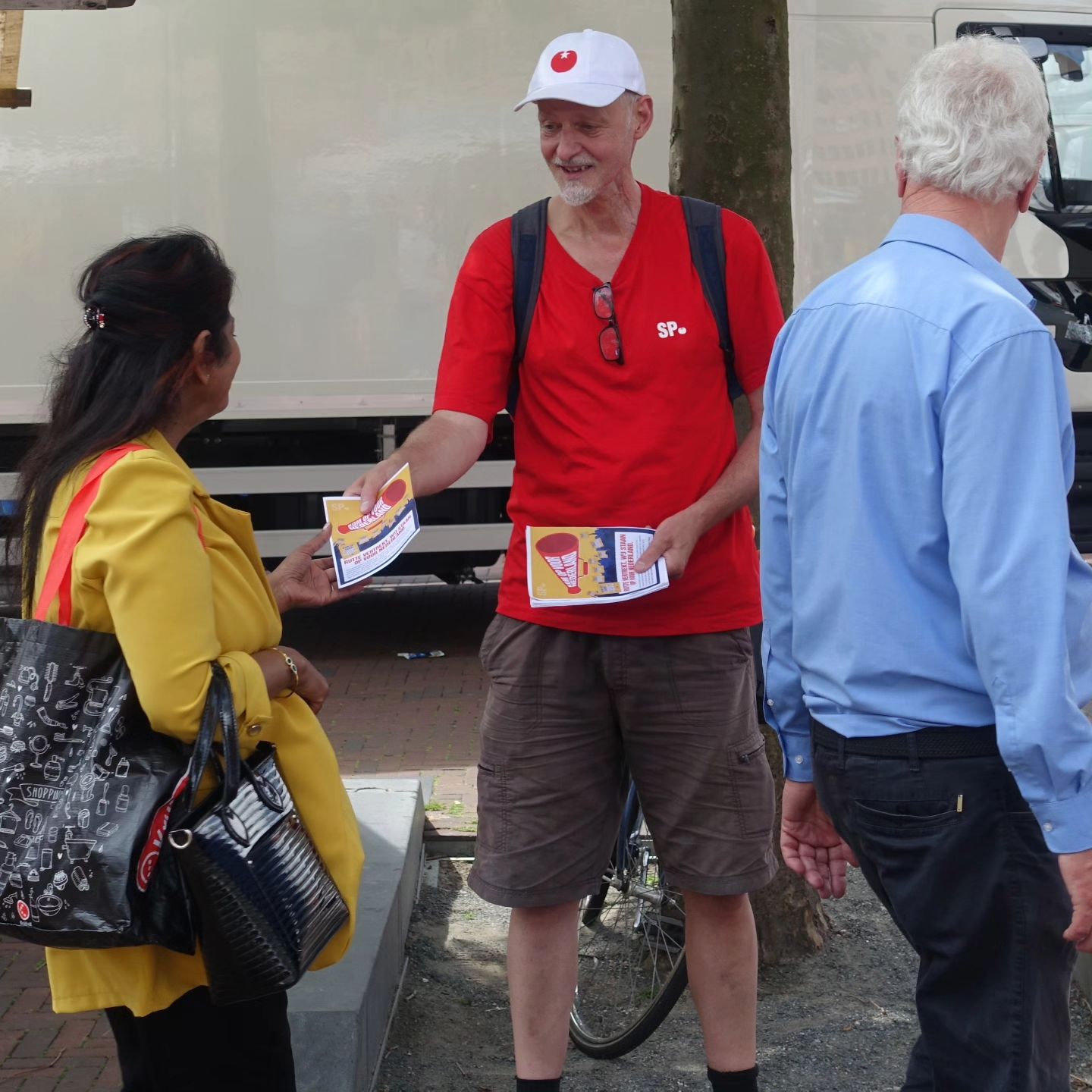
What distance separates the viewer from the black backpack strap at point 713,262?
2.96 metres

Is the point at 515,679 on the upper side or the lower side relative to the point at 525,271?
lower

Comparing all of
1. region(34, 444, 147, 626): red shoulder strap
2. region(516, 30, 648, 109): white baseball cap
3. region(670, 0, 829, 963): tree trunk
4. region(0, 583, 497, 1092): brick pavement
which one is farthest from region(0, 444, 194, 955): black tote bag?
→ region(670, 0, 829, 963): tree trunk

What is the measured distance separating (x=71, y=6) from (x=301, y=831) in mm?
2393

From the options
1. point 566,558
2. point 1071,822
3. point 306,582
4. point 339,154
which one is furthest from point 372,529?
point 339,154

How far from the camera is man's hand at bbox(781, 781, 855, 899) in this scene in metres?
2.41

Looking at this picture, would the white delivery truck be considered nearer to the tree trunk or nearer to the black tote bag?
the tree trunk

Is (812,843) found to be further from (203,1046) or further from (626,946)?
(626,946)

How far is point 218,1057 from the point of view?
2375 millimetres

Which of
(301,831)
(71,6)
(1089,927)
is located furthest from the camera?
(71,6)

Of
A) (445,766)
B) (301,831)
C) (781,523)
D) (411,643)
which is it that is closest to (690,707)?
(781,523)

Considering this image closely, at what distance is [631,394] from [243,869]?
1.20m

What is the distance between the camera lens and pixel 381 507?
2594 millimetres

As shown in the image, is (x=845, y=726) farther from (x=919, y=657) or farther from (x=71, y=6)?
(x=71, y=6)

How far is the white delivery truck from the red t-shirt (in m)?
4.69
